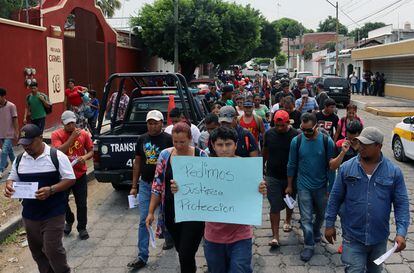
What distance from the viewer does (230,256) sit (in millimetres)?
3789

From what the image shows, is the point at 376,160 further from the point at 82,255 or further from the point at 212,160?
the point at 82,255

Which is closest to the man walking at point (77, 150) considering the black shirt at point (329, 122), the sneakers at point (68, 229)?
the sneakers at point (68, 229)

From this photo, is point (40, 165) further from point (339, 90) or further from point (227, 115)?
point (339, 90)

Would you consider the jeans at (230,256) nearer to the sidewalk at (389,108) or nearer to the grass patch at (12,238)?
the grass patch at (12,238)

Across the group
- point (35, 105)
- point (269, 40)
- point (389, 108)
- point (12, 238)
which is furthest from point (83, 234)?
point (269, 40)

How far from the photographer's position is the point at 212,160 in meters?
3.80

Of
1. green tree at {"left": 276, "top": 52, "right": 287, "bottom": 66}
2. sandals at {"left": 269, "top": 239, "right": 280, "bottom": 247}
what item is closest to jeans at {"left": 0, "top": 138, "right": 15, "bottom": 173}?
sandals at {"left": 269, "top": 239, "right": 280, "bottom": 247}

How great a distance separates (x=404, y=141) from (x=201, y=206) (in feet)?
27.0

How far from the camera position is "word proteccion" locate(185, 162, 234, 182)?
380 centimetres

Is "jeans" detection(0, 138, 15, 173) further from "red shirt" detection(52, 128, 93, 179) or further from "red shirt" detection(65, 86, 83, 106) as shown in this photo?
"red shirt" detection(65, 86, 83, 106)

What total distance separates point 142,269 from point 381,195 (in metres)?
2.77

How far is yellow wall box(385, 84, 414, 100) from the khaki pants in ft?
85.8

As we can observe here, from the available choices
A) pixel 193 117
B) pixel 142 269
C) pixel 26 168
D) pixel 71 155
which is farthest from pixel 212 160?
pixel 193 117

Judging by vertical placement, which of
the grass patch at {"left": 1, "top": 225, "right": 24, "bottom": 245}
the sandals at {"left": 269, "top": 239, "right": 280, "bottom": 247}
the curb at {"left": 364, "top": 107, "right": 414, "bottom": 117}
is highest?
the curb at {"left": 364, "top": 107, "right": 414, "bottom": 117}
